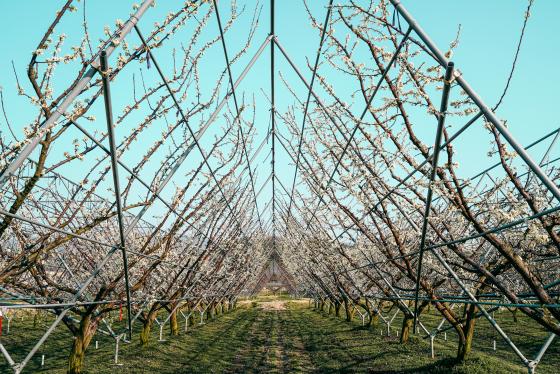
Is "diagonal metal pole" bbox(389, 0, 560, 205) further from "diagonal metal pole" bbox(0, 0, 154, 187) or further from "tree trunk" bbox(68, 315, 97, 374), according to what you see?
"tree trunk" bbox(68, 315, 97, 374)

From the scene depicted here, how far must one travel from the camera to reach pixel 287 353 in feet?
47.4

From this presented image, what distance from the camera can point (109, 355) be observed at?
470 inches

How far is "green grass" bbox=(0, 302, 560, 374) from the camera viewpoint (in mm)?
10219

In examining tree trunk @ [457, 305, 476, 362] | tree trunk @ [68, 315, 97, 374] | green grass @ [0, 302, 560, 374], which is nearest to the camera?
tree trunk @ [68, 315, 97, 374]

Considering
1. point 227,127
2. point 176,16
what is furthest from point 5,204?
point 176,16

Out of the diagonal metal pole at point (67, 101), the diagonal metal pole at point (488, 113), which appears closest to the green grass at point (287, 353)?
the diagonal metal pole at point (488, 113)

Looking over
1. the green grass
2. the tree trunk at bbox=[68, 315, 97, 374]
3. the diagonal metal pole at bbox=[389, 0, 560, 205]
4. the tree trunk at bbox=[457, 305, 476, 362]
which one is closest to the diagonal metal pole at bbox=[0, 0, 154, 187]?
the diagonal metal pole at bbox=[389, 0, 560, 205]

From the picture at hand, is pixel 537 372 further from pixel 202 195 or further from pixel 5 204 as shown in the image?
pixel 5 204

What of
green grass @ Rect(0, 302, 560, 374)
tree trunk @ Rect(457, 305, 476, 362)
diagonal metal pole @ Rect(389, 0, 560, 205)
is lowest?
green grass @ Rect(0, 302, 560, 374)

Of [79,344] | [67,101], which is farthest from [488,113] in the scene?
[79,344]

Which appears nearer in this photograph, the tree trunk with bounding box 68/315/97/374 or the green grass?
the tree trunk with bounding box 68/315/97/374

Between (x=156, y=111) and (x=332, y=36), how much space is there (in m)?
2.35

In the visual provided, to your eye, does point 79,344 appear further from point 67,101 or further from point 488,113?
point 488,113

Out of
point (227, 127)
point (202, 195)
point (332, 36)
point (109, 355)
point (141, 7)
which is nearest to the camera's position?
point (141, 7)
